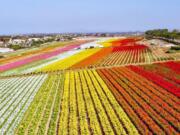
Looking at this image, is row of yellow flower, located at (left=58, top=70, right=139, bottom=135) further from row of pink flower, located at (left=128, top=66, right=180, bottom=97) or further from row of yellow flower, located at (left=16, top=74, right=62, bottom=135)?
row of pink flower, located at (left=128, top=66, right=180, bottom=97)

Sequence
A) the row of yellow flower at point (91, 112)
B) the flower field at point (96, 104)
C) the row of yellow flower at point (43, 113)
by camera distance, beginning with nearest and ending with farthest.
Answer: the row of yellow flower at point (91, 112), the flower field at point (96, 104), the row of yellow flower at point (43, 113)

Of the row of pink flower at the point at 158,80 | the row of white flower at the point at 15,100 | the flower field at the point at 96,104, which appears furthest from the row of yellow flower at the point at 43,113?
the row of pink flower at the point at 158,80

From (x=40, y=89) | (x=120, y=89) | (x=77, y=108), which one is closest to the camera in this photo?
(x=77, y=108)

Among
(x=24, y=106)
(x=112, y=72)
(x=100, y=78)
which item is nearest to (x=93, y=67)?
(x=112, y=72)

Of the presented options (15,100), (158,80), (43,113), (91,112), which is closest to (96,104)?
(91,112)

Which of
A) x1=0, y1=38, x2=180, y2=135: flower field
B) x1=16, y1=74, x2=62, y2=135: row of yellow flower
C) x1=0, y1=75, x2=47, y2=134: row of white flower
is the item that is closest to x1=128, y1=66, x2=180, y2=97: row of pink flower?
x1=0, y1=38, x2=180, y2=135: flower field

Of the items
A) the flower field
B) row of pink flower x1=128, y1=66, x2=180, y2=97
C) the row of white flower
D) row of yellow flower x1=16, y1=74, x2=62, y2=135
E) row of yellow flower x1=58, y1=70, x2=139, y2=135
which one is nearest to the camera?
row of yellow flower x1=58, y1=70, x2=139, y2=135

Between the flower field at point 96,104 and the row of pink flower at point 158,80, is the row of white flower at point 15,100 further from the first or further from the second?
the row of pink flower at point 158,80

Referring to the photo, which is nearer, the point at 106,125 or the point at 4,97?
the point at 106,125

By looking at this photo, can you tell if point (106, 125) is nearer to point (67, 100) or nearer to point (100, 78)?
point (67, 100)

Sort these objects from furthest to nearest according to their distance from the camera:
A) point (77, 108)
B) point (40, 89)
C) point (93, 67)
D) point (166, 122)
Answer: point (93, 67) → point (40, 89) → point (77, 108) → point (166, 122)

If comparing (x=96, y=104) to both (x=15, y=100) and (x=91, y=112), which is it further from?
(x=15, y=100)
